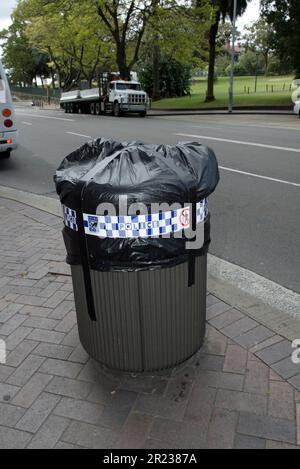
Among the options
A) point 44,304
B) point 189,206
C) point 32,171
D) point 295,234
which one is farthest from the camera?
point 32,171

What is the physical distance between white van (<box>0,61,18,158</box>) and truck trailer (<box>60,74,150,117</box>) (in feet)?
63.2

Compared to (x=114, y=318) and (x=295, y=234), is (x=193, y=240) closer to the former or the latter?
(x=114, y=318)

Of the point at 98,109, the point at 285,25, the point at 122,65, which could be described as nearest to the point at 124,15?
the point at 122,65

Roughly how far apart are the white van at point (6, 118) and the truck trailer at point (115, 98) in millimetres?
19252

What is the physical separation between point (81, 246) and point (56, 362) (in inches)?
38.7

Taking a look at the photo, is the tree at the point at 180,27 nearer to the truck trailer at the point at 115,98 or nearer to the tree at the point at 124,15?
the tree at the point at 124,15

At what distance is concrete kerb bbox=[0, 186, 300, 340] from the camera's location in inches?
128

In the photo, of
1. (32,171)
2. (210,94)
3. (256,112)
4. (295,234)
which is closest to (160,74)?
(210,94)

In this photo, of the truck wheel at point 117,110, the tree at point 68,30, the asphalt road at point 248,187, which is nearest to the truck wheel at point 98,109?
the truck wheel at point 117,110

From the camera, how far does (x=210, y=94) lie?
34.9 m

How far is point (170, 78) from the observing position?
4672cm

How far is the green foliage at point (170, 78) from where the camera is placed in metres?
45.6

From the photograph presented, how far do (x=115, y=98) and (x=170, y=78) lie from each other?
67.3ft

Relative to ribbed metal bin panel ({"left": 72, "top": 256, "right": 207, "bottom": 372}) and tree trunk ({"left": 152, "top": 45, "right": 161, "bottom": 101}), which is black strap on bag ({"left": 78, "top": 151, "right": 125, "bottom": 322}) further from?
tree trunk ({"left": 152, "top": 45, "right": 161, "bottom": 101})
